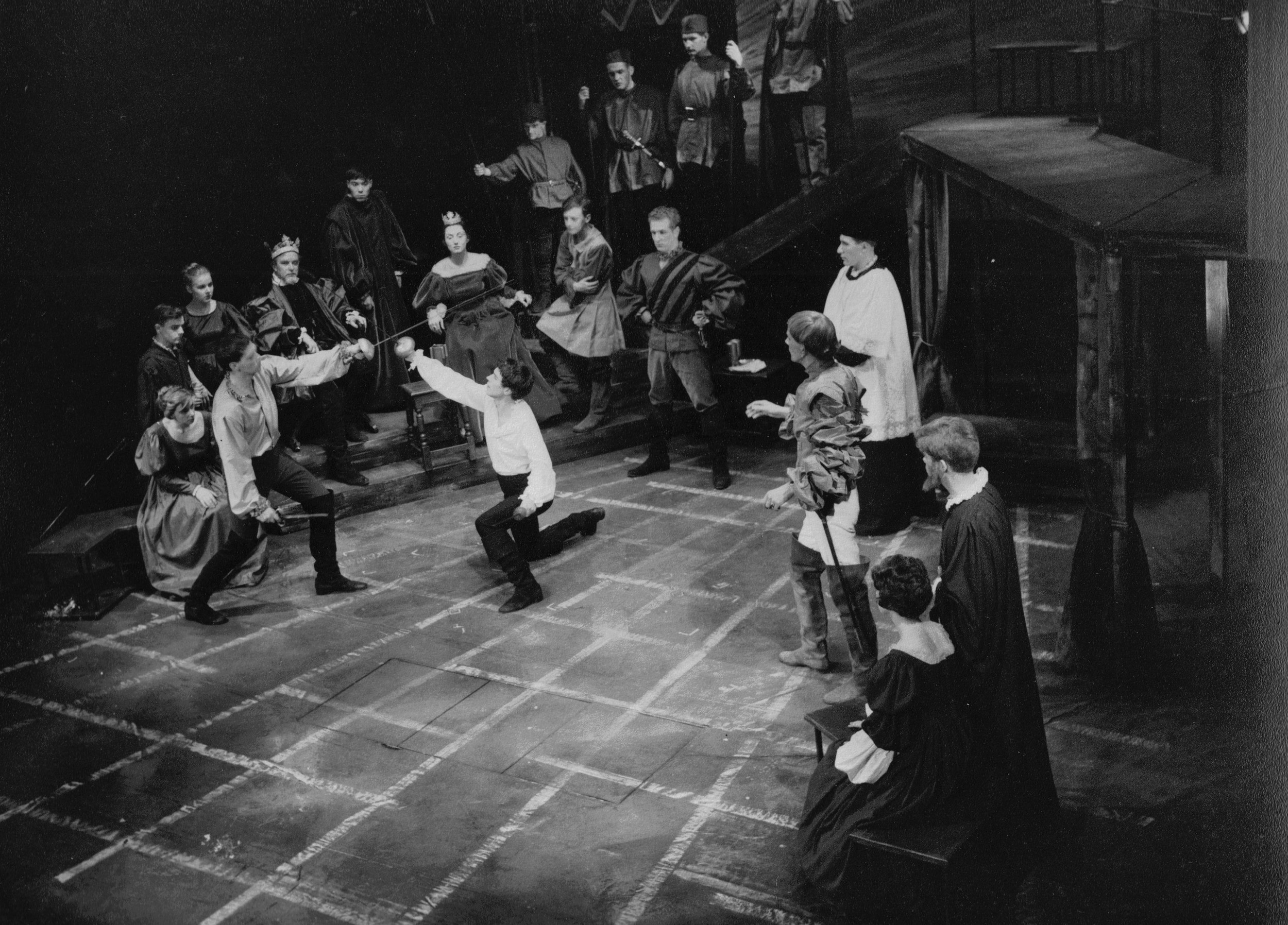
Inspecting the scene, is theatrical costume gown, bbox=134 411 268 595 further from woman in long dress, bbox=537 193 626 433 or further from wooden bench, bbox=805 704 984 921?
wooden bench, bbox=805 704 984 921

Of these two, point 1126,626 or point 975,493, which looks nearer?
point 975,493

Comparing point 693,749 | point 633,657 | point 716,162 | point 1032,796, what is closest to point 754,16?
point 716,162

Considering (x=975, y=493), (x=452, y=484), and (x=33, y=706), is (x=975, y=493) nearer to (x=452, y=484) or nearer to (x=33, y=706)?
(x=33, y=706)

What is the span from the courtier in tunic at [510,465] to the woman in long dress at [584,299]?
7.76 feet

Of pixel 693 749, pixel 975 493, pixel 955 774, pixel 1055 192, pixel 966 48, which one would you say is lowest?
pixel 693 749

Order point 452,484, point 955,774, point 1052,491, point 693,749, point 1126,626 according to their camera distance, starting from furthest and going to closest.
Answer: point 452,484
point 1052,491
point 1126,626
point 693,749
point 955,774

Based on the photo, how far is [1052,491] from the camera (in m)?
8.89

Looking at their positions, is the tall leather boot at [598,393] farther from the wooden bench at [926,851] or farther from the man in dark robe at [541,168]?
the wooden bench at [926,851]

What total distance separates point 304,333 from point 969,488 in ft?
18.4

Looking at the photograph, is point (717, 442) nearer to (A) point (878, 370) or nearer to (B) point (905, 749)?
(A) point (878, 370)

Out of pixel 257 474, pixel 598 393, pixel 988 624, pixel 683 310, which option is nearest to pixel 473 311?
pixel 598 393

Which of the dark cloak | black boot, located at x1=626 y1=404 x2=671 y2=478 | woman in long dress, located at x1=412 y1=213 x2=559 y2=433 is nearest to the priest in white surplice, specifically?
black boot, located at x1=626 y1=404 x2=671 y2=478

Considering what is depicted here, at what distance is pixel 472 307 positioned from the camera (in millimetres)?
9844

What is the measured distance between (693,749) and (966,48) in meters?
6.64
